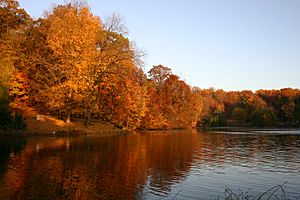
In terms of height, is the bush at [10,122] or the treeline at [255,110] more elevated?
the treeline at [255,110]

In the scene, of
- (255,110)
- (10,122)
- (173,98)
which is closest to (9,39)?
(10,122)

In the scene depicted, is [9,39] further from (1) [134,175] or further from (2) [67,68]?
(1) [134,175]

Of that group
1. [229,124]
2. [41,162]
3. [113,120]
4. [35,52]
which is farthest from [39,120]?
[229,124]

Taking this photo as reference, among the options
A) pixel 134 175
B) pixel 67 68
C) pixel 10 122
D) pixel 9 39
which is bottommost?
pixel 134 175

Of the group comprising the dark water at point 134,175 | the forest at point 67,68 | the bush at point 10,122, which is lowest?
the dark water at point 134,175

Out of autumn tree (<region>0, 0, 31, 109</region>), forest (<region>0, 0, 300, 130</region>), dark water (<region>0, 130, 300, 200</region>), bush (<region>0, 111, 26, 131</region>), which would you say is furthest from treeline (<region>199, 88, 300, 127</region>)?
dark water (<region>0, 130, 300, 200</region>)

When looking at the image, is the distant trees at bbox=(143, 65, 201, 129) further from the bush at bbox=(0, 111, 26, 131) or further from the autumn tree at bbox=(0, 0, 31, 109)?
the bush at bbox=(0, 111, 26, 131)

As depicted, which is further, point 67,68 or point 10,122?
point 67,68

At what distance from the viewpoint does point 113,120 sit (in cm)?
5566

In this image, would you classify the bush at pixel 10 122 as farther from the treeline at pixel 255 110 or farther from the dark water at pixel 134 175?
the treeline at pixel 255 110

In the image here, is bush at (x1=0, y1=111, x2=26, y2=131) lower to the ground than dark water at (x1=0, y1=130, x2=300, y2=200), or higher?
higher

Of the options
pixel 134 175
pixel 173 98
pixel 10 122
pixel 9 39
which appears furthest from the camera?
pixel 173 98

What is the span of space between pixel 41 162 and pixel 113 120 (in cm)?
3583

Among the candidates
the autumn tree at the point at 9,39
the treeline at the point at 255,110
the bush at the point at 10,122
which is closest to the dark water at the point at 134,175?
the bush at the point at 10,122
